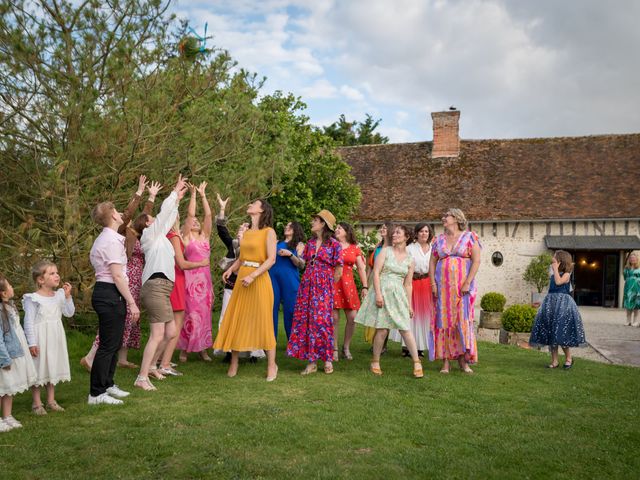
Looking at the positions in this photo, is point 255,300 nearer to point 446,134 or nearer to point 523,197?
point 523,197

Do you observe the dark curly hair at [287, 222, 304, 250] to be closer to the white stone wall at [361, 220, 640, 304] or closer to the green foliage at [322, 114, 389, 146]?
the white stone wall at [361, 220, 640, 304]

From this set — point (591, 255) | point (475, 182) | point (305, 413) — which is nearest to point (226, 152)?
point (305, 413)

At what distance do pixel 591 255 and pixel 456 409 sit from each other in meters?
19.9

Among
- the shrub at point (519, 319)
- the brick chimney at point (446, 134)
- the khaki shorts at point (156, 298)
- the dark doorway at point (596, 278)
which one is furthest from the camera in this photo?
the brick chimney at point (446, 134)

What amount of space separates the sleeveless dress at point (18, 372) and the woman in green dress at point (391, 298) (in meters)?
3.66

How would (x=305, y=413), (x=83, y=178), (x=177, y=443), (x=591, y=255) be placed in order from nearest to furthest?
1. (x=177, y=443)
2. (x=305, y=413)
3. (x=83, y=178)
4. (x=591, y=255)

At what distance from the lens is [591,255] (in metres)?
22.9

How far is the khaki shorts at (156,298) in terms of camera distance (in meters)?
5.91

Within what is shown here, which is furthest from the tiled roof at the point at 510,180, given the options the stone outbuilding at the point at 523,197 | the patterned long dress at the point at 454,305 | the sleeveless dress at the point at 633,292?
the patterned long dress at the point at 454,305

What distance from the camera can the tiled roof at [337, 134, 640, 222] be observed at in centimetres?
2170

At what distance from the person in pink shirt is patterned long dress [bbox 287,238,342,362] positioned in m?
2.24

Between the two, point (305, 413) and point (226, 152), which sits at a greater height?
point (226, 152)

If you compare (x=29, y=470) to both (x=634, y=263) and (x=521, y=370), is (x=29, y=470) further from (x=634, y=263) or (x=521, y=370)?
(x=634, y=263)

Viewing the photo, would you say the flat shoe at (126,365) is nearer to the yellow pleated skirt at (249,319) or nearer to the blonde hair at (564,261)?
the yellow pleated skirt at (249,319)
